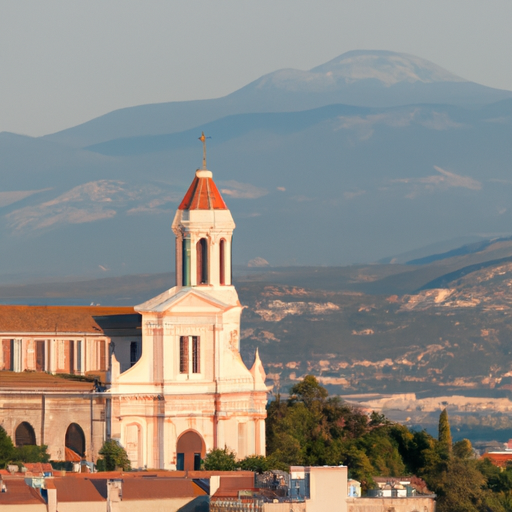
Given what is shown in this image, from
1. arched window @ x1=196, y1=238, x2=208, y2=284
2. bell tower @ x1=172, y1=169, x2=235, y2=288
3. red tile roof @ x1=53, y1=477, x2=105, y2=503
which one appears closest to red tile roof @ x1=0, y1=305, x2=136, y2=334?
bell tower @ x1=172, y1=169, x2=235, y2=288

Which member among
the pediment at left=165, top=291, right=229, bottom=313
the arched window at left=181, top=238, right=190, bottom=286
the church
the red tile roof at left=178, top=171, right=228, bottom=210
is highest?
the red tile roof at left=178, top=171, right=228, bottom=210

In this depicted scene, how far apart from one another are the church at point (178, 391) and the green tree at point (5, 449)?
294cm

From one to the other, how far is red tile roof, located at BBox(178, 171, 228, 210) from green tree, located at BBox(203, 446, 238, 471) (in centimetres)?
1307

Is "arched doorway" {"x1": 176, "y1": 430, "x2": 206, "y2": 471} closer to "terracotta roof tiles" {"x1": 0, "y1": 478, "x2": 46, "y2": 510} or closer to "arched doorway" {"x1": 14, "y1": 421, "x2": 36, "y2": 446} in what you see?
"arched doorway" {"x1": 14, "y1": 421, "x2": 36, "y2": 446}

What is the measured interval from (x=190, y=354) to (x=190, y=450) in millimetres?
4722

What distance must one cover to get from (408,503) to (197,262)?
26.2 meters

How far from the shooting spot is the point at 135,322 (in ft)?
A: 353

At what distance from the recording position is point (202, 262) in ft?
A: 335

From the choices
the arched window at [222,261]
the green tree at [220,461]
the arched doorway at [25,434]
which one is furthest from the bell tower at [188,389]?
the arched doorway at [25,434]

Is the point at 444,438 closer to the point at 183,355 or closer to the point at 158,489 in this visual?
the point at 183,355

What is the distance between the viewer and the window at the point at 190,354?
327 ft

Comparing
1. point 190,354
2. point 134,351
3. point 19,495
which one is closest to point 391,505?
point 19,495

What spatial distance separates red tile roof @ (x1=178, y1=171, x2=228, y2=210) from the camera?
102 m

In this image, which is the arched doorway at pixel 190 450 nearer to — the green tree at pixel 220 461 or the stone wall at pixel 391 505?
the green tree at pixel 220 461
